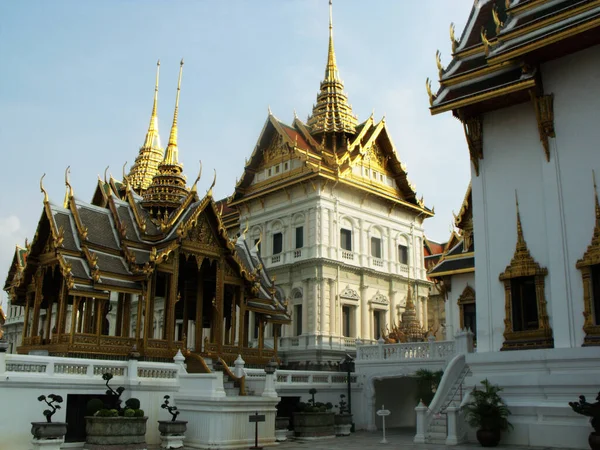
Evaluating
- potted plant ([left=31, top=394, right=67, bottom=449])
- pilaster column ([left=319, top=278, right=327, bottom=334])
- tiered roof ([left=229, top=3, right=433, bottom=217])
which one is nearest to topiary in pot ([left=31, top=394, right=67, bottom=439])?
potted plant ([left=31, top=394, right=67, bottom=449])

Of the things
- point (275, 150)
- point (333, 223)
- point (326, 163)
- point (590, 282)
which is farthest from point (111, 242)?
point (275, 150)

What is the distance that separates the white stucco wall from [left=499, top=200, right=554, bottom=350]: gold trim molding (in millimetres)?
129

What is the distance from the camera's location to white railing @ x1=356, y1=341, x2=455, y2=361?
19047 mm

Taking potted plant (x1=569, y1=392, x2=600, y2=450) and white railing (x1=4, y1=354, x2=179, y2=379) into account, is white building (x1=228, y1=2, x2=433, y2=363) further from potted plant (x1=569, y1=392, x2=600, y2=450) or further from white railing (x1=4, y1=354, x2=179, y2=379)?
potted plant (x1=569, y1=392, x2=600, y2=450)

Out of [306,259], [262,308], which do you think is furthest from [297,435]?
[306,259]

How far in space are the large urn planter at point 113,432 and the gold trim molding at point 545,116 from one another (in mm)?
10083

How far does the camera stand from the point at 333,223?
32281mm

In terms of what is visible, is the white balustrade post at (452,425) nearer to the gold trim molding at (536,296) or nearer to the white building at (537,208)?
the white building at (537,208)

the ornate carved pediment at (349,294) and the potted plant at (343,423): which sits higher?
the ornate carved pediment at (349,294)

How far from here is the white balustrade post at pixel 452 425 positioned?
13.8 meters

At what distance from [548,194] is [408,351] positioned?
26.4ft

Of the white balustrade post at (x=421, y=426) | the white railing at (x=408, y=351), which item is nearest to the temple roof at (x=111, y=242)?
the white railing at (x=408, y=351)

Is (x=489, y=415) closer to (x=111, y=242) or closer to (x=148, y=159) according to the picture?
(x=111, y=242)

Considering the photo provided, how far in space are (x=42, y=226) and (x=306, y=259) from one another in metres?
16.8
